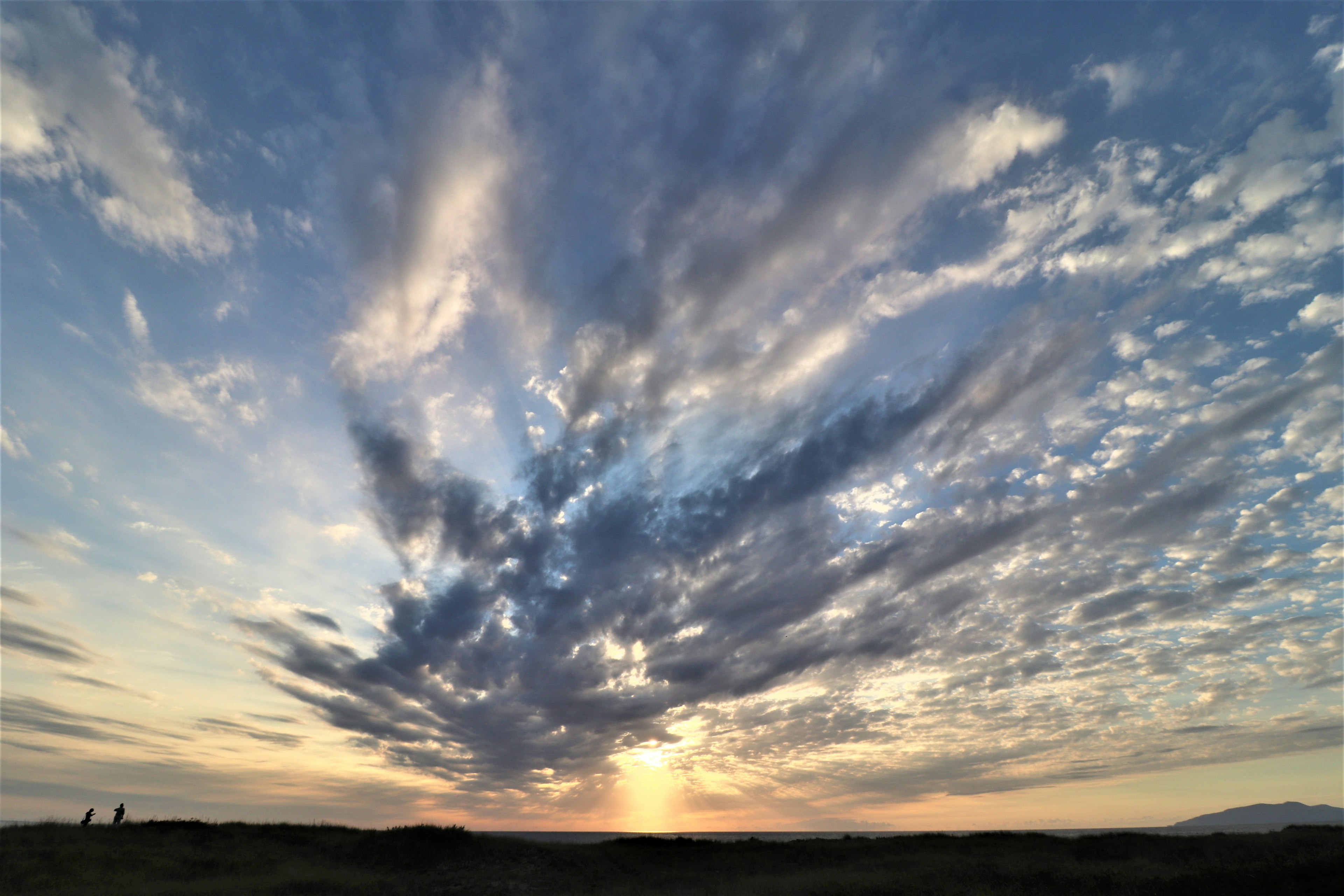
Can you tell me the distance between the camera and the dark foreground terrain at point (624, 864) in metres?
30.2

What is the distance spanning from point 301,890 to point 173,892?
5.99 meters

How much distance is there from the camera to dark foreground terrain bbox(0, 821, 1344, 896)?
30.2 meters

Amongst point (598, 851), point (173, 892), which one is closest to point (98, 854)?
point (173, 892)

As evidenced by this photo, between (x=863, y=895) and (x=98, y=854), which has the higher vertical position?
(x=98, y=854)

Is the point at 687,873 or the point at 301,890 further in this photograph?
the point at 687,873

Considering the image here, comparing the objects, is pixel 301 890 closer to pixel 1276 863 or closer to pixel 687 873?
pixel 687 873

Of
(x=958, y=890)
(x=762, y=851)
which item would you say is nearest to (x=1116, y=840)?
(x=958, y=890)

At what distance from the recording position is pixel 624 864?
153 ft

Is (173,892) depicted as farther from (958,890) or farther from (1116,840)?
(1116,840)

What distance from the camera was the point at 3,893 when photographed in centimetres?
2767

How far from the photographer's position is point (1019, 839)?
51.4m

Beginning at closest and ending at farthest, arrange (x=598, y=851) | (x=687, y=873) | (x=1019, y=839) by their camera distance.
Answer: (x=687, y=873) < (x=598, y=851) < (x=1019, y=839)

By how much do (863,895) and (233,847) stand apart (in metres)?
42.2

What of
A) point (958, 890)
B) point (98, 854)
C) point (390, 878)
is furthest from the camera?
point (390, 878)
